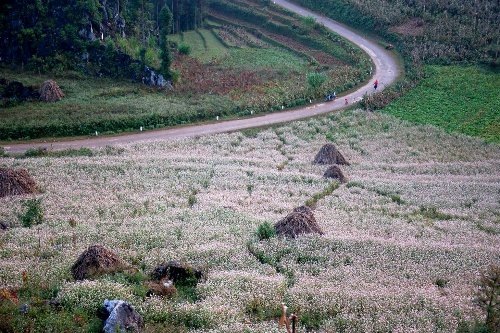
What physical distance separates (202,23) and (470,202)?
7414 cm

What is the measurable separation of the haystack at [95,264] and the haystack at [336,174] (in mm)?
23816

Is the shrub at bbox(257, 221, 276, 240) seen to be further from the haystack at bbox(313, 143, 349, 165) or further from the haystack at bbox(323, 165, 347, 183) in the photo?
the haystack at bbox(313, 143, 349, 165)

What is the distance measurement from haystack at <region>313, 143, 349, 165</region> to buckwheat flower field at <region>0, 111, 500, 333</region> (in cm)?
108

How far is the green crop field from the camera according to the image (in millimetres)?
61375

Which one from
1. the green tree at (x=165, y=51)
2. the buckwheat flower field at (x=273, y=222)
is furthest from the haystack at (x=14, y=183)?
the green tree at (x=165, y=51)

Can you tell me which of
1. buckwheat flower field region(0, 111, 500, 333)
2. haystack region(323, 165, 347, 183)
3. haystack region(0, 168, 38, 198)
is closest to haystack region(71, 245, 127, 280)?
buckwheat flower field region(0, 111, 500, 333)

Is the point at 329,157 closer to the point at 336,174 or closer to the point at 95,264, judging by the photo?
the point at 336,174

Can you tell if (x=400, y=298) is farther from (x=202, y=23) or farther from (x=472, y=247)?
(x=202, y=23)

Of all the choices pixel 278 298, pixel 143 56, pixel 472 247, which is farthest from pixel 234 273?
pixel 143 56

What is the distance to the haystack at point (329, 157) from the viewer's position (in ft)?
162

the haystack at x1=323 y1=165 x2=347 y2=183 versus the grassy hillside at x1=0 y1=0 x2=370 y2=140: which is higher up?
the grassy hillside at x1=0 y1=0 x2=370 y2=140

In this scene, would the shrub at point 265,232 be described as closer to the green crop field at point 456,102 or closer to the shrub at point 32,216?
the shrub at point 32,216

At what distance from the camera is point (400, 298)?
2208 cm

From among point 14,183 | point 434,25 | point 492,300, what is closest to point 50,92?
point 14,183
